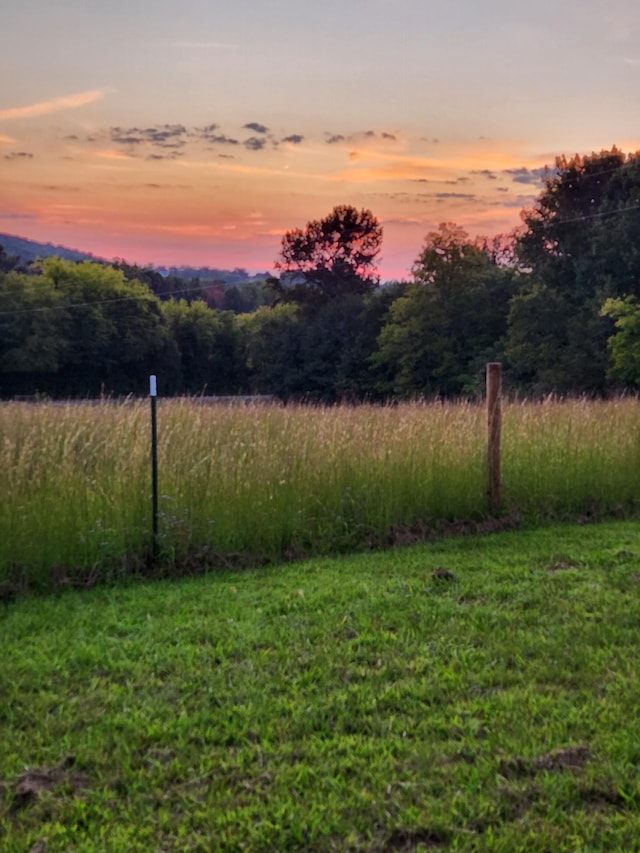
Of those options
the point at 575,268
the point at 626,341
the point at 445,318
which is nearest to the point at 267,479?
the point at 626,341

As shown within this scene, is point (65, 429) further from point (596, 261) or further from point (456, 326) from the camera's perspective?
point (456, 326)

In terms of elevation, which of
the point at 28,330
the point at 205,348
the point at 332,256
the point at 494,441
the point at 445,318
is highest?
the point at 332,256

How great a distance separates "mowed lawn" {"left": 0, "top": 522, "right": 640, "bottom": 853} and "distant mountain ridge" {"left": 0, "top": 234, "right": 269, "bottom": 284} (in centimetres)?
4620

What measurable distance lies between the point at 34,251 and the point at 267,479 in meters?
62.9

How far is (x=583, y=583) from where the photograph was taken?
470 cm

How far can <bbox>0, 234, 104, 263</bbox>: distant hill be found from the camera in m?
52.9

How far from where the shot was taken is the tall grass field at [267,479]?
5.11m

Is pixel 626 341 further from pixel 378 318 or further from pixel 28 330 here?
pixel 28 330

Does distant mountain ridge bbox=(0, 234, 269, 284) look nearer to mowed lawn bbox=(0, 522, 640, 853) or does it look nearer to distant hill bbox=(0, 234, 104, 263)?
distant hill bbox=(0, 234, 104, 263)

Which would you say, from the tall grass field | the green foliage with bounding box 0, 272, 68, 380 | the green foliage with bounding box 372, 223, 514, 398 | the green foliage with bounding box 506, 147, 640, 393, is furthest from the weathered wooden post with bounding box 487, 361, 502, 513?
the green foliage with bounding box 0, 272, 68, 380

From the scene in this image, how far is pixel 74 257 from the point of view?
5400 centimetres

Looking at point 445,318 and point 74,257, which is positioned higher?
point 74,257

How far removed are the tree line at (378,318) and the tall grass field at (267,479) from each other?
10089 millimetres

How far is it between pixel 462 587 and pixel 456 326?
100 feet
